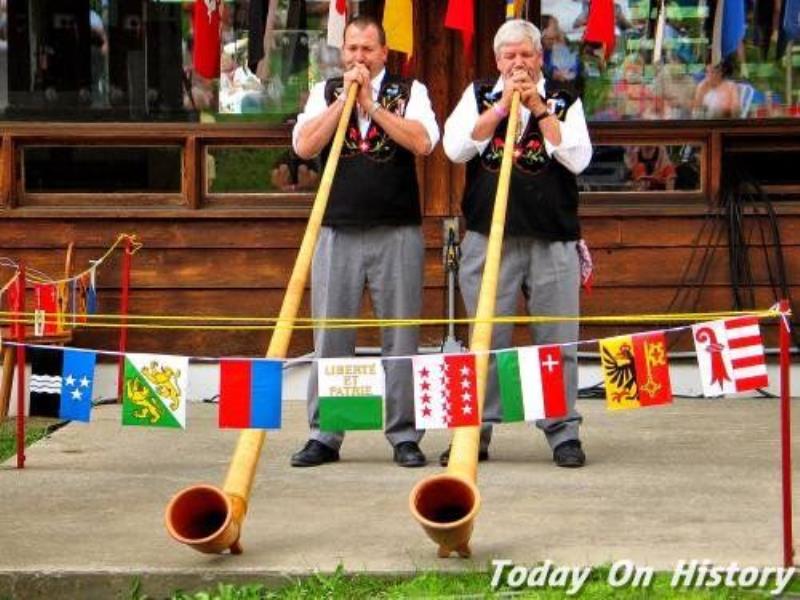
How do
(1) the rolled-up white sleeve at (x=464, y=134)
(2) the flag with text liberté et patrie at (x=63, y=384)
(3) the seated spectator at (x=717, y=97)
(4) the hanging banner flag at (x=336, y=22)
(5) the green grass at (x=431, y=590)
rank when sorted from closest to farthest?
1. (5) the green grass at (x=431, y=590)
2. (2) the flag with text liberté et patrie at (x=63, y=384)
3. (1) the rolled-up white sleeve at (x=464, y=134)
4. (4) the hanging banner flag at (x=336, y=22)
5. (3) the seated spectator at (x=717, y=97)

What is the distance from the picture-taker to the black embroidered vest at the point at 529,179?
24.1ft

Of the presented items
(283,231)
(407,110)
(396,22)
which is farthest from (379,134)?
(283,231)

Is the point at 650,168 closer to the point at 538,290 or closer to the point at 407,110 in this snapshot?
the point at 538,290

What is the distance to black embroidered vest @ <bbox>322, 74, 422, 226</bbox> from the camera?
7441mm

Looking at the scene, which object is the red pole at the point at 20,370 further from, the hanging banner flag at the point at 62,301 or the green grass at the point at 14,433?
the hanging banner flag at the point at 62,301

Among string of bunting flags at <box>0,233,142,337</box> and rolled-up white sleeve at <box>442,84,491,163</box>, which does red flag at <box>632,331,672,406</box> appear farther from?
string of bunting flags at <box>0,233,142,337</box>

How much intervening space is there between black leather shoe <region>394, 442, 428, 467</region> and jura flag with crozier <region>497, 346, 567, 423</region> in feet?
4.98

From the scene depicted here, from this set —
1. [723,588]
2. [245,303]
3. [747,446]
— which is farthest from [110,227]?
[723,588]

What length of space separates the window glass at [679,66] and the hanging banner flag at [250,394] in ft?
13.6

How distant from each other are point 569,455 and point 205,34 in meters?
3.34

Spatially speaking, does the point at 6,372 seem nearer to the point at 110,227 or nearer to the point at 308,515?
the point at 110,227

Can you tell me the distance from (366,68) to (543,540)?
221 cm

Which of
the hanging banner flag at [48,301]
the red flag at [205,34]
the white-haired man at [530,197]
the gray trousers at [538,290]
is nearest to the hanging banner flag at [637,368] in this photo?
the white-haired man at [530,197]

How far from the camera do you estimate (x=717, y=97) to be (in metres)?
9.58
